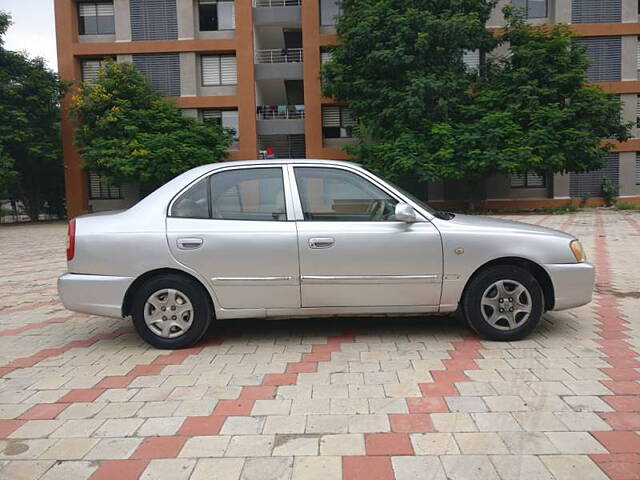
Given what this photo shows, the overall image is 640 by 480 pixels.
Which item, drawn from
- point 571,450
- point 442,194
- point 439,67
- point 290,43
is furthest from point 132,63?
point 571,450

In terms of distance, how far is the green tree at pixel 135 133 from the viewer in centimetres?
2284

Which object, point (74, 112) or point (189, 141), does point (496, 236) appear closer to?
point (189, 141)

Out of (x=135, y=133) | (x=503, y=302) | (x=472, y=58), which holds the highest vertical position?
(x=472, y=58)

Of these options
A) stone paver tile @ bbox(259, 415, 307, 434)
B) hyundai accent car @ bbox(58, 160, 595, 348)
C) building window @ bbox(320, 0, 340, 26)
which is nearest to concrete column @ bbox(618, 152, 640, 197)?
building window @ bbox(320, 0, 340, 26)

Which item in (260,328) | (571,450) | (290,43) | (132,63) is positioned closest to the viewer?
(571,450)

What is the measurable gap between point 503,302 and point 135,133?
21944mm

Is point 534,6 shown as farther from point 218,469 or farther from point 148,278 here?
point 218,469

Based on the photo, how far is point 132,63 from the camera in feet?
84.2

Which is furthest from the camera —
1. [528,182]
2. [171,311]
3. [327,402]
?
[528,182]

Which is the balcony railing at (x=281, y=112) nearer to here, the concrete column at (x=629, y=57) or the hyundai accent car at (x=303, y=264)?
the concrete column at (x=629, y=57)

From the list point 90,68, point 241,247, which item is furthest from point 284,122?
point 241,247

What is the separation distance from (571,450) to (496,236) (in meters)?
2.13

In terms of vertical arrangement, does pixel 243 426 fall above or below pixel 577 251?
below

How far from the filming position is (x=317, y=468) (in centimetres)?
265
